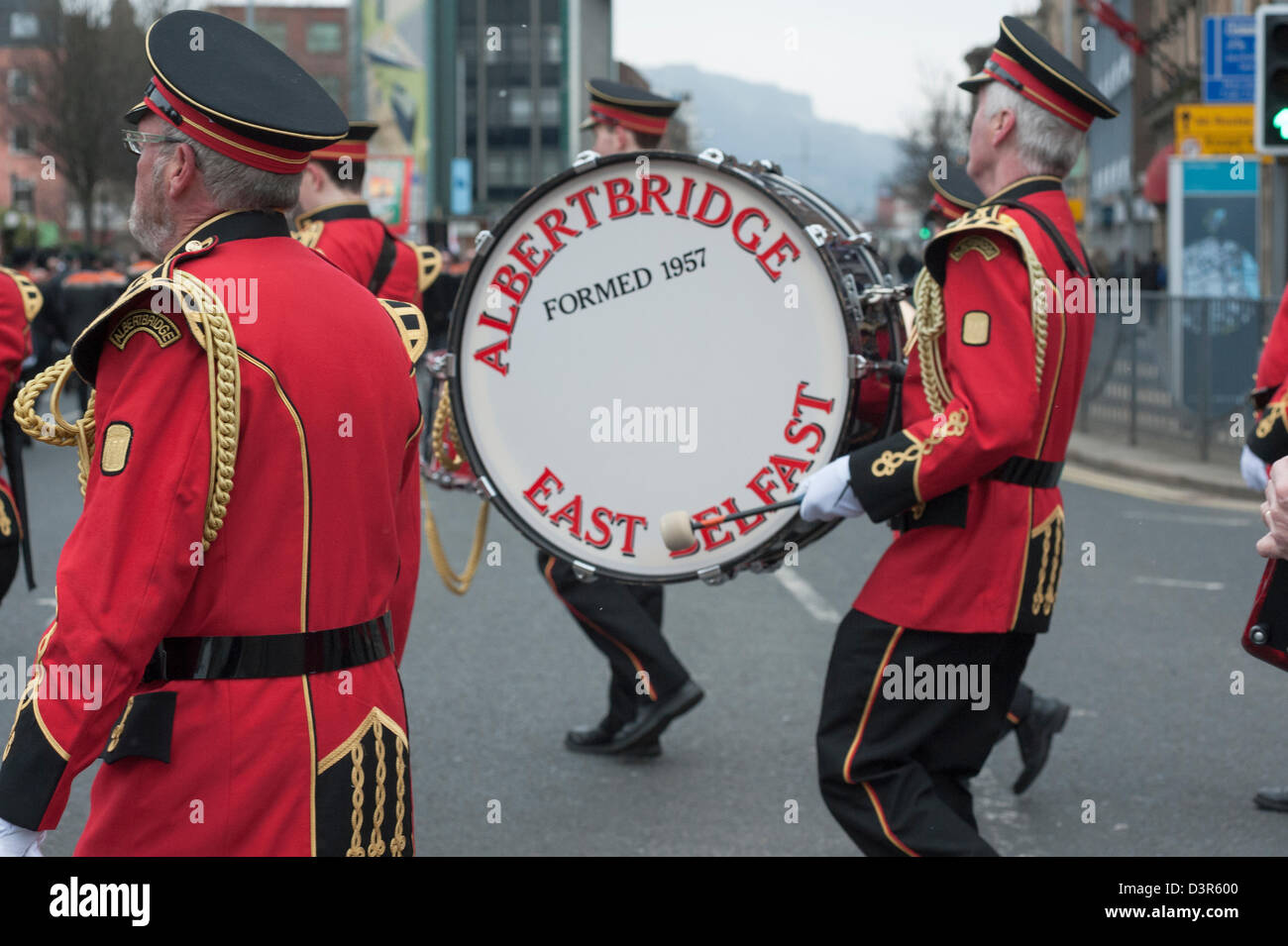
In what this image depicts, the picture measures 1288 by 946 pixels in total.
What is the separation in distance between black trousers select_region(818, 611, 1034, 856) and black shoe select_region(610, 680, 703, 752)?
190cm

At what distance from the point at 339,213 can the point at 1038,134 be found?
283 cm

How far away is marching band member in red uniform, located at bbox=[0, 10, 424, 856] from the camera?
2104 mm

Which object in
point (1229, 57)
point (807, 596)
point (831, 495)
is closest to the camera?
point (831, 495)

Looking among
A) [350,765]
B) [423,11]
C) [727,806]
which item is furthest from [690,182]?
[423,11]

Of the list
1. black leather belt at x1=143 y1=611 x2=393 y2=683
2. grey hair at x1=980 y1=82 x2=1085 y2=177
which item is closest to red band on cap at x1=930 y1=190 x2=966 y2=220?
grey hair at x1=980 y1=82 x2=1085 y2=177

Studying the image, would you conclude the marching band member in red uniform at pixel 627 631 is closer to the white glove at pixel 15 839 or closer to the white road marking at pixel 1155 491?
the white glove at pixel 15 839

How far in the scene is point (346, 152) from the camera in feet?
19.1

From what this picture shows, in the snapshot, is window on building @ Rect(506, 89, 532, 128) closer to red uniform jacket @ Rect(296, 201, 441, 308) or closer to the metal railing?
the metal railing

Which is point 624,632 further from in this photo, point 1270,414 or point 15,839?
point 15,839

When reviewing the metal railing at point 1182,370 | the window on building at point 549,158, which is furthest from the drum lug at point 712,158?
the window on building at point 549,158

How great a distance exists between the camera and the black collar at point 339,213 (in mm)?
5551

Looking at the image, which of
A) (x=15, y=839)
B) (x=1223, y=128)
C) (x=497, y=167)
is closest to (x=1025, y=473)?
(x=15, y=839)

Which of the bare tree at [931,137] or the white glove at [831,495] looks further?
the bare tree at [931,137]

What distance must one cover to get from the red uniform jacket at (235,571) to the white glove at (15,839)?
0.08 ft
